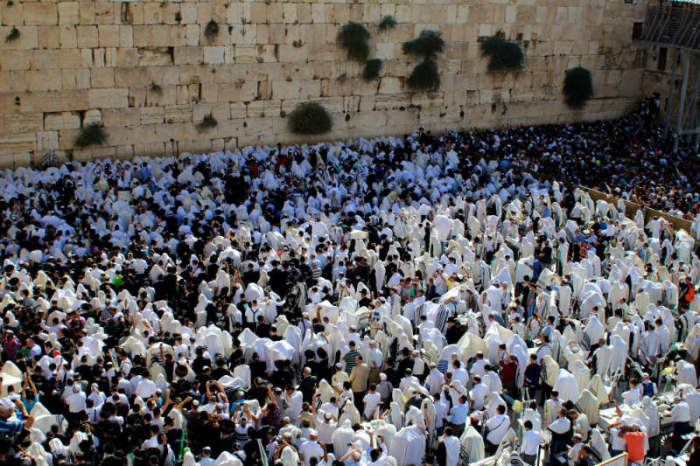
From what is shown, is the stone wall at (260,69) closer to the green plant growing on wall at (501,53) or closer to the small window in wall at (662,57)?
the green plant growing on wall at (501,53)

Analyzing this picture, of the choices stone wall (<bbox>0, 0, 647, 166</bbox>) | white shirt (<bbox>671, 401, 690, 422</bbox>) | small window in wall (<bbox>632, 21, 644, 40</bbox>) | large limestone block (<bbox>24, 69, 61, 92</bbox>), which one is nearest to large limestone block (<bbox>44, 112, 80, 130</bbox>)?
stone wall (<bbox>0, 0, 647, 166</bbox>)

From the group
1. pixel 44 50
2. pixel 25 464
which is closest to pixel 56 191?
pixel 44 50

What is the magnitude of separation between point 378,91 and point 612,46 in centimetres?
891

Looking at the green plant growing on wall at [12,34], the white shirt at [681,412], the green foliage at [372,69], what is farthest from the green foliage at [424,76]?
the white shirt at [681,412]

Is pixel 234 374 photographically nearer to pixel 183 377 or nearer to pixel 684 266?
pixel 183 377

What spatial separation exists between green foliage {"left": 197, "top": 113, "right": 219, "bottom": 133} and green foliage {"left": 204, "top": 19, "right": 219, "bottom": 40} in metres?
1.99

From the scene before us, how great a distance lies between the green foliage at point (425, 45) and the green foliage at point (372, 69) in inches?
38.1

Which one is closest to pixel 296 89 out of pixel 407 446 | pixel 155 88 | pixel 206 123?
pixel 206 123

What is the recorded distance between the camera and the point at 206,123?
20125 mm

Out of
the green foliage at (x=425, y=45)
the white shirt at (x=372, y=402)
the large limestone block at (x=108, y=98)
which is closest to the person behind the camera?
the white shirt at (x=372, y=402)

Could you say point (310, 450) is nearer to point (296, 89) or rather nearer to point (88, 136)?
point (88, 136)

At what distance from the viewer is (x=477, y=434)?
8664 millimetres

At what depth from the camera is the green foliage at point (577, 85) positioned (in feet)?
82.3

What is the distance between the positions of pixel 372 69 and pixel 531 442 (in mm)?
14978
